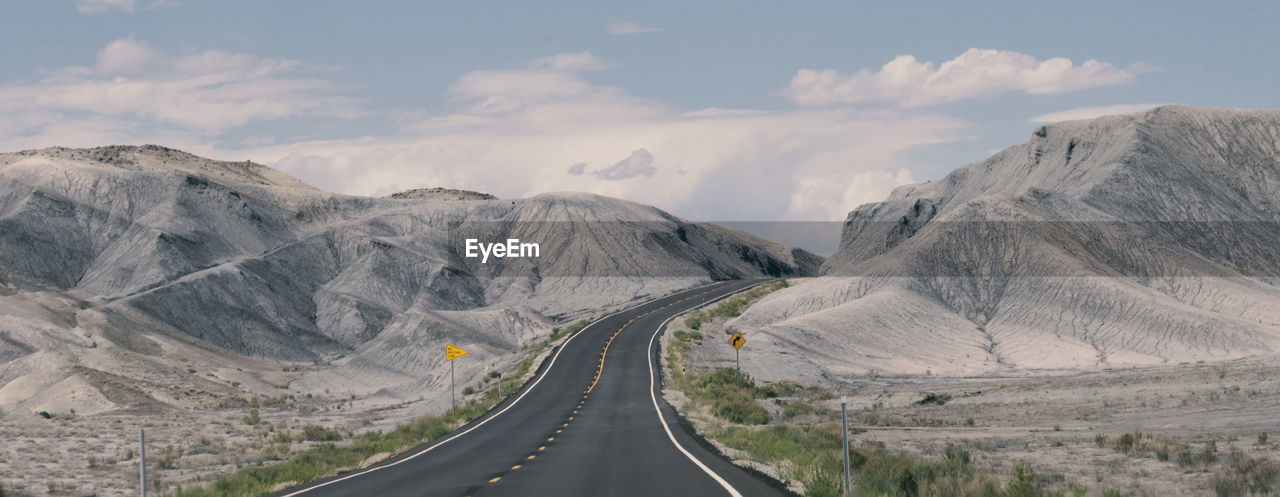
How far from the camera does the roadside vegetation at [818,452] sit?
671 inches

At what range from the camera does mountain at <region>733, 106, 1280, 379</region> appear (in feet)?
259

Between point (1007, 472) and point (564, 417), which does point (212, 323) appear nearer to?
point (564, 417)

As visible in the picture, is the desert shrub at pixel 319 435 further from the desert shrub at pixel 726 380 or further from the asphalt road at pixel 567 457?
the desert shrub at pixel 726 380

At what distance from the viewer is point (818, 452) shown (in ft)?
77.0

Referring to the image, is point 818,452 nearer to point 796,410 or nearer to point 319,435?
point 796,410

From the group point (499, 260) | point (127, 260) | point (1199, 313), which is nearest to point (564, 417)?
point (1199, 313)

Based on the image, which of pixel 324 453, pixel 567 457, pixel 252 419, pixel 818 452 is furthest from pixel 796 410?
pixel 252 419

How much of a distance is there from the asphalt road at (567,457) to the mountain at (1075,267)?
23307 mm

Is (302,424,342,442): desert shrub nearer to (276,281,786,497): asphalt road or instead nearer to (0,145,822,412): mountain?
(276,281,786,497): asphalt road

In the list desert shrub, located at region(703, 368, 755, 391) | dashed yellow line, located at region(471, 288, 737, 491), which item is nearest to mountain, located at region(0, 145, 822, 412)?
dashed yellow line, located at region(471, 288, 737, 491)

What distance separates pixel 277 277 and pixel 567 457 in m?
104

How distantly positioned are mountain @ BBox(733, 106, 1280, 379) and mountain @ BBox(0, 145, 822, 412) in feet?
90.9

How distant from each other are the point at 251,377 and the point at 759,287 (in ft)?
173

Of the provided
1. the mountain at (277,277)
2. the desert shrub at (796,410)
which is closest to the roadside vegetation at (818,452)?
the desert shrub at (796,410)
